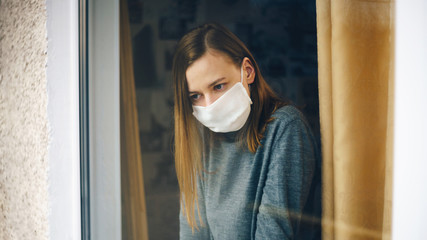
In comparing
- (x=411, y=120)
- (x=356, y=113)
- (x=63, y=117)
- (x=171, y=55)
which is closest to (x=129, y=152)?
(x=63, y=117)

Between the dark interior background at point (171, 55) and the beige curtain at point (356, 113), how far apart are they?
0.13 ft

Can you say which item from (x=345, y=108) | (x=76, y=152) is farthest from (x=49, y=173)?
(x=345, y=108)

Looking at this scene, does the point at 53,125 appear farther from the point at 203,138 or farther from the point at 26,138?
the point at 203,138

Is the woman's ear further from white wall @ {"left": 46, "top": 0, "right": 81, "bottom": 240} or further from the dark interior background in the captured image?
white wall @ {"left": 46, "top": 0, "right": 81, "bottom": 240}

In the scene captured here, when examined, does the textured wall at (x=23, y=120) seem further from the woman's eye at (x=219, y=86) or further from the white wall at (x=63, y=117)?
the woman's eye at (x=219, y=86)

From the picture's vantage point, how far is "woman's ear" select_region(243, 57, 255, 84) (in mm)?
788

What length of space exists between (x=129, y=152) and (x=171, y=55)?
396mm

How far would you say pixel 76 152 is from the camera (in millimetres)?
1008

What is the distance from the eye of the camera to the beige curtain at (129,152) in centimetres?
97

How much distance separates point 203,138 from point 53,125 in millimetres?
580

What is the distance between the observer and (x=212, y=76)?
833mm

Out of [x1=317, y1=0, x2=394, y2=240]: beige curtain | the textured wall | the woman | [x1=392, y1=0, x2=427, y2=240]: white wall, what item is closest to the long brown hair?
the woman

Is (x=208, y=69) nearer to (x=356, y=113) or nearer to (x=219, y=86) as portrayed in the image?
(x=219, y=86)

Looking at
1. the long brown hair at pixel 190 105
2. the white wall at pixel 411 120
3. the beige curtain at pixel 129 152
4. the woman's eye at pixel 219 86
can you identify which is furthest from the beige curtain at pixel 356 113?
the beige curtain at pixel 129 152
